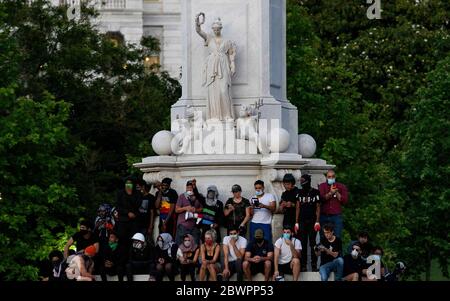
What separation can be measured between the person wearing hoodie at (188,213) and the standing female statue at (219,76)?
9.74 ft

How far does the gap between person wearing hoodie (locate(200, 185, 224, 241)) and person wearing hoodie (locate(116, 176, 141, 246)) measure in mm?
1474

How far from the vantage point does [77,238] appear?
50.1 meters

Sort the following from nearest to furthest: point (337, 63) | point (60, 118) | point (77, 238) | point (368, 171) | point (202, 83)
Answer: point (77, 238), point (202, 83), point (60, 118), point (368, 171), point (337, 63)

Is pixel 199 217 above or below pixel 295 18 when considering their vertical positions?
below

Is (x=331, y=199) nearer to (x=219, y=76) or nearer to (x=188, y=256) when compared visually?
(x=188, y=256)

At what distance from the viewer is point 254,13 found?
5409cm

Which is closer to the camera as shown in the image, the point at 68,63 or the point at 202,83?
the point at 202,83

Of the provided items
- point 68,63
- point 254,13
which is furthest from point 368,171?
point 254,13

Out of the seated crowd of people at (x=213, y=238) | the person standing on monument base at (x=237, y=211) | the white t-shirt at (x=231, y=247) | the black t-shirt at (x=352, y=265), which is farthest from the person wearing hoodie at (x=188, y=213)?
the black t-shirt at (x=352, y=265)

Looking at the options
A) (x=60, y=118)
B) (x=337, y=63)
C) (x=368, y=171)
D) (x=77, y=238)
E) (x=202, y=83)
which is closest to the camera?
(x=77, y=238)

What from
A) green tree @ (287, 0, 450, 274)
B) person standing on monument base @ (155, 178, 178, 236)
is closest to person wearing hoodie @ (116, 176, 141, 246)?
person standing on monument base @ (155, 178, 178, 236)

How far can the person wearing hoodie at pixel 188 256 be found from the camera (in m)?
49.1
